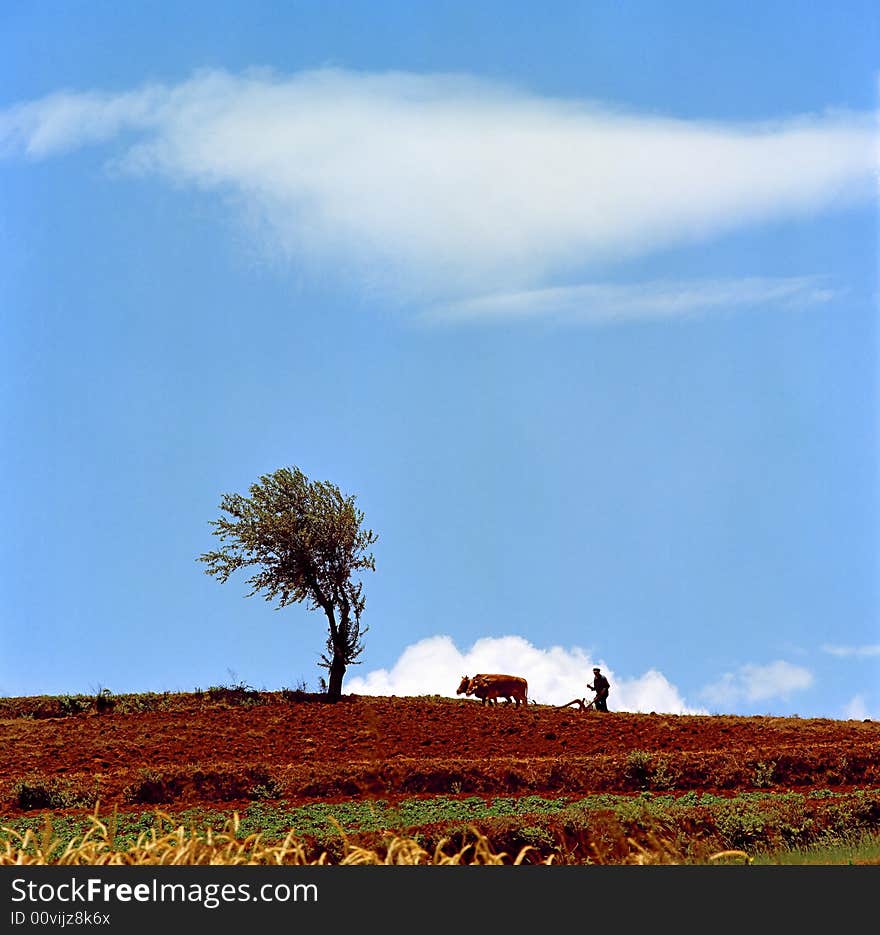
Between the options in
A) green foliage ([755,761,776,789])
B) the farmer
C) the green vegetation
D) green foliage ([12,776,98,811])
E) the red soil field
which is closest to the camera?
the green vegetation

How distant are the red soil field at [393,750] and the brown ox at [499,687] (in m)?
0.90

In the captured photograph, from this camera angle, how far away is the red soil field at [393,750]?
15.5 m

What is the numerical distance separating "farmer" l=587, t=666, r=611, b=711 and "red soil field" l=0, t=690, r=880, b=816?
116 cm

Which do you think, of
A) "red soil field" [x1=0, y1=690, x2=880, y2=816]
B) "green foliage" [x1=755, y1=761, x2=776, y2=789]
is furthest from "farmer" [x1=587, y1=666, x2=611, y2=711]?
"green foliage" [x1=755, y1=761, x2=776, y2=789]

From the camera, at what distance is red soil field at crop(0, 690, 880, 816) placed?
51.0 ft

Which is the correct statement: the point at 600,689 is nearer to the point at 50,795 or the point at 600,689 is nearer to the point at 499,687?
the point at 499,687

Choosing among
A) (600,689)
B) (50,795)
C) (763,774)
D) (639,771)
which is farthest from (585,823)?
(600,689)

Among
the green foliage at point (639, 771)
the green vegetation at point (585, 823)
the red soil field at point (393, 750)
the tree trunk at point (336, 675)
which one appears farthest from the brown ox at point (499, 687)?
the green vegetation at point (585, 823)

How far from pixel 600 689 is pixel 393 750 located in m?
8.10

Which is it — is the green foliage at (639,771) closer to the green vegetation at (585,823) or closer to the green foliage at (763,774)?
the green vegetation at (585,823)

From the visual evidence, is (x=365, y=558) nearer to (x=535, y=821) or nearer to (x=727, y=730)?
(x=727, y=730)

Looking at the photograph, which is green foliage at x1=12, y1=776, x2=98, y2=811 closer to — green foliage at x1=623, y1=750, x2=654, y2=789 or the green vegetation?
the green vegetation

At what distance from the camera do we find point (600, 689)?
25.9 m

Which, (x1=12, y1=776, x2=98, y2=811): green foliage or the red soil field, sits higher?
the red soil field
